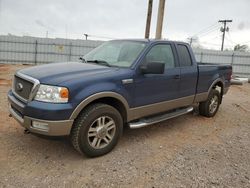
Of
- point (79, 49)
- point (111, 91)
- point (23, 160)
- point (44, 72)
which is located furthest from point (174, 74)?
point (79, 49)

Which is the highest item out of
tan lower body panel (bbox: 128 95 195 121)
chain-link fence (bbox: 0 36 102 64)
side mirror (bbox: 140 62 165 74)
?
chain-link fence (bbox: 0 36 102 64)

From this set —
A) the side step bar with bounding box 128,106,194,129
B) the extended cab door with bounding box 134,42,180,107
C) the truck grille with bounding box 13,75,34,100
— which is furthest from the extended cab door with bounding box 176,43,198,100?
the truck grille with bounding box 13,75,34,100

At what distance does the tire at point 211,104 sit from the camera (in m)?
6.08

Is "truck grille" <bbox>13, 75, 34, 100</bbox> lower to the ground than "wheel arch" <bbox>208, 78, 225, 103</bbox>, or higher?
lower

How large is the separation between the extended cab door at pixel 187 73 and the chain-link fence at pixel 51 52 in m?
14.3

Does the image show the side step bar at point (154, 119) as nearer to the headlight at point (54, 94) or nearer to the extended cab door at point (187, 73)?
the extended cab door at point (187, 73)

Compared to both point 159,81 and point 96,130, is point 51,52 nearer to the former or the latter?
point 159,81

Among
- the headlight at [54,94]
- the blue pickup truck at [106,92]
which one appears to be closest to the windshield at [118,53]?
the blue pickup truck at [106,92]

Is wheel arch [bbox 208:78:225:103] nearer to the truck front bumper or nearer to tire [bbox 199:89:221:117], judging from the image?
tire [bbox 199:89:221:117]

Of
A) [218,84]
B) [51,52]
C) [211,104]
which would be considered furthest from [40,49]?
[211,104]

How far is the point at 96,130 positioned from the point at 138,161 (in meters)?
0.77

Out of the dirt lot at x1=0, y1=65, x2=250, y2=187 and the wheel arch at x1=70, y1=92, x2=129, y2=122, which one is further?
the wheel arch at x1=70, y1=92, x2=129, y2=122

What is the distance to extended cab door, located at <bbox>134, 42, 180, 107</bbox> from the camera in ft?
13.5

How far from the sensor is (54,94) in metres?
3.22
